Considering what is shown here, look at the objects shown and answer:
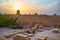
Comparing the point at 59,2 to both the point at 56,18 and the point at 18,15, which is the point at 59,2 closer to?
the point at 56,18

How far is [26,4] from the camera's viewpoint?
6062 mm

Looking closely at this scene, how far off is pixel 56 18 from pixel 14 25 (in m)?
1.75

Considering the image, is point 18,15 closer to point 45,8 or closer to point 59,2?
point 45,8

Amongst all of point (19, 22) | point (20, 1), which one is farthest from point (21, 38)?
point (20, 1)

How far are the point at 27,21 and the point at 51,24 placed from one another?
3.24ft

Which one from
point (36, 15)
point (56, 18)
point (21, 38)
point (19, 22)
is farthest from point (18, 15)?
point (21, 38)

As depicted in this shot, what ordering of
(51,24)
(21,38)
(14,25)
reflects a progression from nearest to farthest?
(21,38)
(14,25)
(51,24)

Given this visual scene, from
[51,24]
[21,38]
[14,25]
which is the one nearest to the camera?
[21,38]

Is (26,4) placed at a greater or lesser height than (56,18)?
greater

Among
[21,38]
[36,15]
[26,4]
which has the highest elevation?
[26,4]

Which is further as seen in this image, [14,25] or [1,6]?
[1,6]

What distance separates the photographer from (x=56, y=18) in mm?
5871

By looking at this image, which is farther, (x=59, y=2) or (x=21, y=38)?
(x=59, y=2)

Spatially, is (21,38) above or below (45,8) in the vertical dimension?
below
